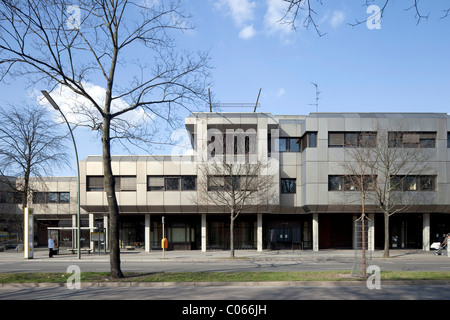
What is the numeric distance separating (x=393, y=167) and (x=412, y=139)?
2.57 metres

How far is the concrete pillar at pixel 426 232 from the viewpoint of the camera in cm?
3516

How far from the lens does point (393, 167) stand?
3228 cm

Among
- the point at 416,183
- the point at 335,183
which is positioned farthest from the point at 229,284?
the point at 416,183

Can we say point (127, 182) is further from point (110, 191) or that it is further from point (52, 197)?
point (110, 191)

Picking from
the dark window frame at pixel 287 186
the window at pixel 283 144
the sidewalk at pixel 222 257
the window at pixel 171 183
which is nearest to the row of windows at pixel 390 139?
the window at pixel 283 144

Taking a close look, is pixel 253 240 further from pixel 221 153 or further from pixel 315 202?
pixel 221 153

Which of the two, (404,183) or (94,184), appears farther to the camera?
(94,184)

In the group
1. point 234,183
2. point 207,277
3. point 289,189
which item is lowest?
point 207,277

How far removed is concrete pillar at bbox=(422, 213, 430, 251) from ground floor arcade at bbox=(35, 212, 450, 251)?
1.78m

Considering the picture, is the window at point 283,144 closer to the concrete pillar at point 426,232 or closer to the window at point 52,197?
the concrete pillar at point 426,232

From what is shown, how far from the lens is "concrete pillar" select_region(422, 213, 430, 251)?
115 feet

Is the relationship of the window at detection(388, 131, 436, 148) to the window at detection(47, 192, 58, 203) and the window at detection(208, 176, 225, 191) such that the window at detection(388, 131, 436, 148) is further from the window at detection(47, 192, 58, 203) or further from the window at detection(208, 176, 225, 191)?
the window at detection(47, 192, 58, 203)
